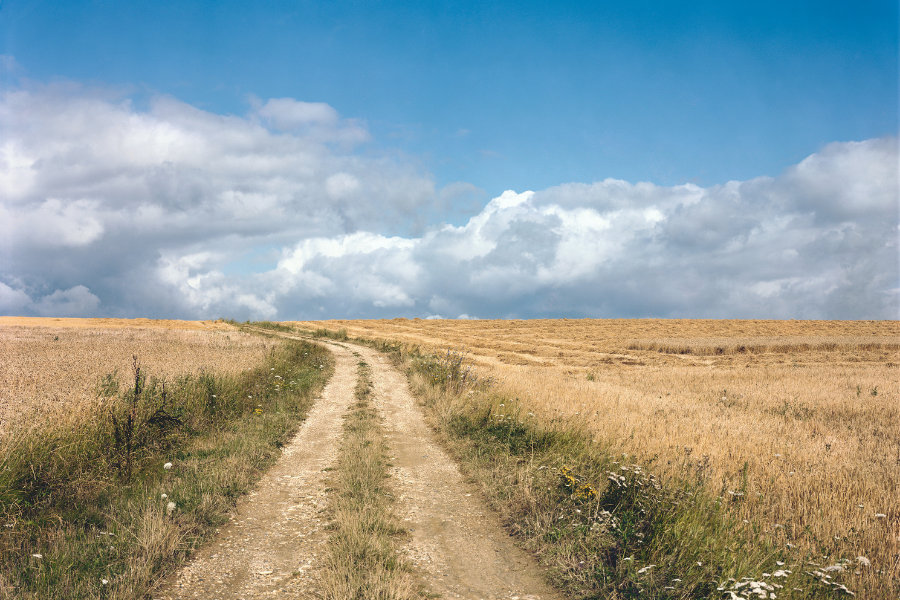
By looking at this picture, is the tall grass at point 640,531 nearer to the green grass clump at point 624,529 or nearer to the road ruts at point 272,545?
the green grass clump at point 624,529

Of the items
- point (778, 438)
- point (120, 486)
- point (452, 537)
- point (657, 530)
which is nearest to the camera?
point (657, 530)

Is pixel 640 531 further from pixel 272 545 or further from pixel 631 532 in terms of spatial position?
pixel 272 545

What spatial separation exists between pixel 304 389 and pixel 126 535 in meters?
11.5

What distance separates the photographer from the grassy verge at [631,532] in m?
5.05

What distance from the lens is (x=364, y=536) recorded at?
5980mm

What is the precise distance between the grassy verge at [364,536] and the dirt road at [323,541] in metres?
0.22

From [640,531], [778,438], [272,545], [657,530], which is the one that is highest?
[657,530]

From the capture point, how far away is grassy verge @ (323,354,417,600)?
497 centimetres

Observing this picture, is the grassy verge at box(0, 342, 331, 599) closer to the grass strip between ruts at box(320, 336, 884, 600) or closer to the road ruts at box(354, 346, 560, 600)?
the road ruts at box(354, 346, 560, 600)

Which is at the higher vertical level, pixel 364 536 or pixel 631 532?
pixel 631 532

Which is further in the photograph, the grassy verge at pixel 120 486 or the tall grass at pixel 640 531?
the grassy verge at pixel 120 486

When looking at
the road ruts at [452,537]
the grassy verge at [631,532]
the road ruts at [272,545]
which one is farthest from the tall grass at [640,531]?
the road ruts at [272,545]

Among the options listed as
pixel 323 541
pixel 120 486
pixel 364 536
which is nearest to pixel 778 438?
pixel 364 536

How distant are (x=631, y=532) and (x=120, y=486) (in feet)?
26.4
